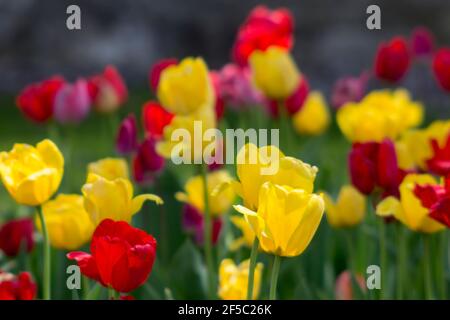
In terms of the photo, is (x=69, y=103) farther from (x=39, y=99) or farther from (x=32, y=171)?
(x=32, y=171)

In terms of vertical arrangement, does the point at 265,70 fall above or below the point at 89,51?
below

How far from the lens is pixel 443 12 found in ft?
16.6

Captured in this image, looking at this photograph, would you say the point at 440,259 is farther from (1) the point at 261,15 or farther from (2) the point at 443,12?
(2) the point at 443,12

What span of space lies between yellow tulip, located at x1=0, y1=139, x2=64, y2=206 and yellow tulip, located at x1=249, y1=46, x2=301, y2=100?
2.35 ft

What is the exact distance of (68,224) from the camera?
1405 millimetres

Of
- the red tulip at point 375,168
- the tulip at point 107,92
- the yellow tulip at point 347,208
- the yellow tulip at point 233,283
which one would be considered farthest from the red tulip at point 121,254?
the tulip at point 107,92

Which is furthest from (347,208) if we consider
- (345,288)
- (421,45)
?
(421,45)

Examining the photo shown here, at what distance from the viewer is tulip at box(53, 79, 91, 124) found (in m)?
2.03

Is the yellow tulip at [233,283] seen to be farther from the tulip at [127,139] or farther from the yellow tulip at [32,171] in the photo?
the tulip at [127,139]

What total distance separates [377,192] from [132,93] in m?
3.57

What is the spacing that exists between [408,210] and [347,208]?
0.74 feet

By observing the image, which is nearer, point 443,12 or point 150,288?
point 150,288

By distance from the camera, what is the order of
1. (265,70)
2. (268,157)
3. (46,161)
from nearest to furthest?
1. (268,157)
2. (46,161)
3. (265,70)

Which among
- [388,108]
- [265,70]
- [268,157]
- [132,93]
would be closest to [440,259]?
[388,108]
